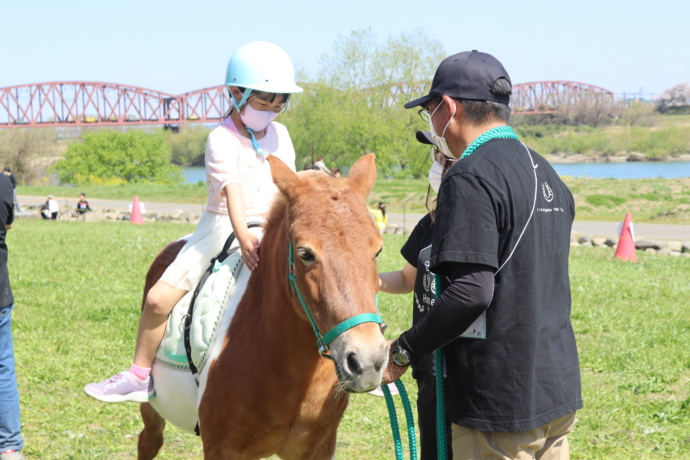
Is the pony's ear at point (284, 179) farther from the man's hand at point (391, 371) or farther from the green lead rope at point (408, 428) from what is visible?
the green lead rope at point (408, 428)

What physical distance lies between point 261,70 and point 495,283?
6.43 feet

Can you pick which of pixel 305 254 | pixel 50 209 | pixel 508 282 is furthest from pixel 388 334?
pixel 50 209

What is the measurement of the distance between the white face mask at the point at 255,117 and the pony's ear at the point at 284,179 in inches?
34.9

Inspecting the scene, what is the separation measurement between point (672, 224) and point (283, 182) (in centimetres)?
2348

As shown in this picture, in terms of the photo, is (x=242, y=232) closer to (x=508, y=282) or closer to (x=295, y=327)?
(x=295, y=327)

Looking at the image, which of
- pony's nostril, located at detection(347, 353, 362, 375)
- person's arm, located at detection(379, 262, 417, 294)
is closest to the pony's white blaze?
pony's nostril, located at detection(347, 353, 362, 375)

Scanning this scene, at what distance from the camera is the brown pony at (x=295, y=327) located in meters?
2.67

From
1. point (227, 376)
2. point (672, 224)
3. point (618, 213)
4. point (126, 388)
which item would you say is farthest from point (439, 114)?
point (618, 213)

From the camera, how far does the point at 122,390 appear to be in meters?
3.95

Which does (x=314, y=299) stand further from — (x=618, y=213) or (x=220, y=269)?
(x=618, y=213)

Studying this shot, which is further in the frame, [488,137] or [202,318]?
[202,318]

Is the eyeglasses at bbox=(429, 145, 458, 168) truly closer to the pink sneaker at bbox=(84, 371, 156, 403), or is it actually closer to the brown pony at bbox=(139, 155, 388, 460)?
the brown pony at bbox=(139, 155, 388, 460)

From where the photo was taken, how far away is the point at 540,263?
2.50 m

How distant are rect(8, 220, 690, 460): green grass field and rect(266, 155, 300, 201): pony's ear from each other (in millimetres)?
3049
